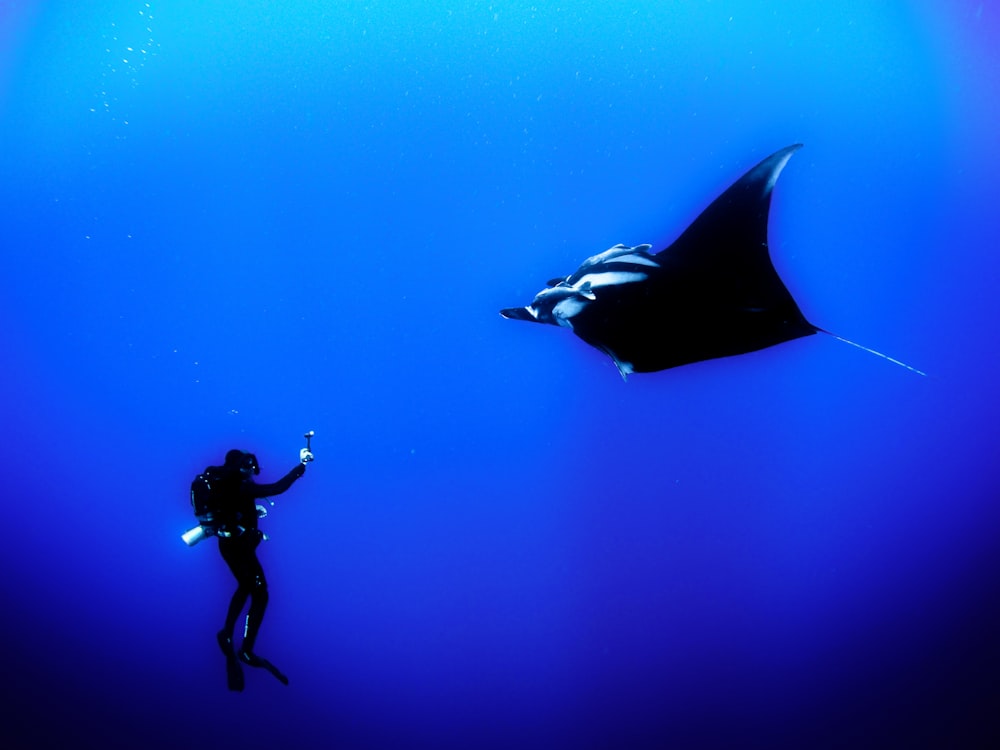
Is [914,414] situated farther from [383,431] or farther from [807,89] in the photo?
[383,431]

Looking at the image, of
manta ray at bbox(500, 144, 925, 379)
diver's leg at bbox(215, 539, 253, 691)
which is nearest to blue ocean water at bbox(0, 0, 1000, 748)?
manta ray at bbox(500, 144, 925, 379)

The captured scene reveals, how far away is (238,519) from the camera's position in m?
2.40

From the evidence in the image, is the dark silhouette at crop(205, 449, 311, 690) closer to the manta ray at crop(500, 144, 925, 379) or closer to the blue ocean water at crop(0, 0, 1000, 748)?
the blue ocean water at crop(0, 0, 1000, 748)

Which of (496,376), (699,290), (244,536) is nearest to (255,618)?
(244,536)

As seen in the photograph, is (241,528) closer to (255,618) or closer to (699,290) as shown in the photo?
(255,618)

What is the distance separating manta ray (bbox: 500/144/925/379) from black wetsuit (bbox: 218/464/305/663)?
1281 mm

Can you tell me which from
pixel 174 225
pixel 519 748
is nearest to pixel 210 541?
pixel 174 225

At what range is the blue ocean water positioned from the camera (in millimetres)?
2707

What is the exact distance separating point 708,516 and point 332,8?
3194 millimetres

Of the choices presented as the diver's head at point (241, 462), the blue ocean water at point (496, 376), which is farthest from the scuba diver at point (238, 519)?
the blue ocean water at point (496, 376)

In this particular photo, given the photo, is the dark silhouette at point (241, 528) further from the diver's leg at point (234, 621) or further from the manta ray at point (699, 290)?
the manta ray at point (699, 290)

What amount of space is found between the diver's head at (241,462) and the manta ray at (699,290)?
1.24 metres

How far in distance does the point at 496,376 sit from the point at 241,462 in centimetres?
124

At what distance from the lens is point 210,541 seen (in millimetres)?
3080
